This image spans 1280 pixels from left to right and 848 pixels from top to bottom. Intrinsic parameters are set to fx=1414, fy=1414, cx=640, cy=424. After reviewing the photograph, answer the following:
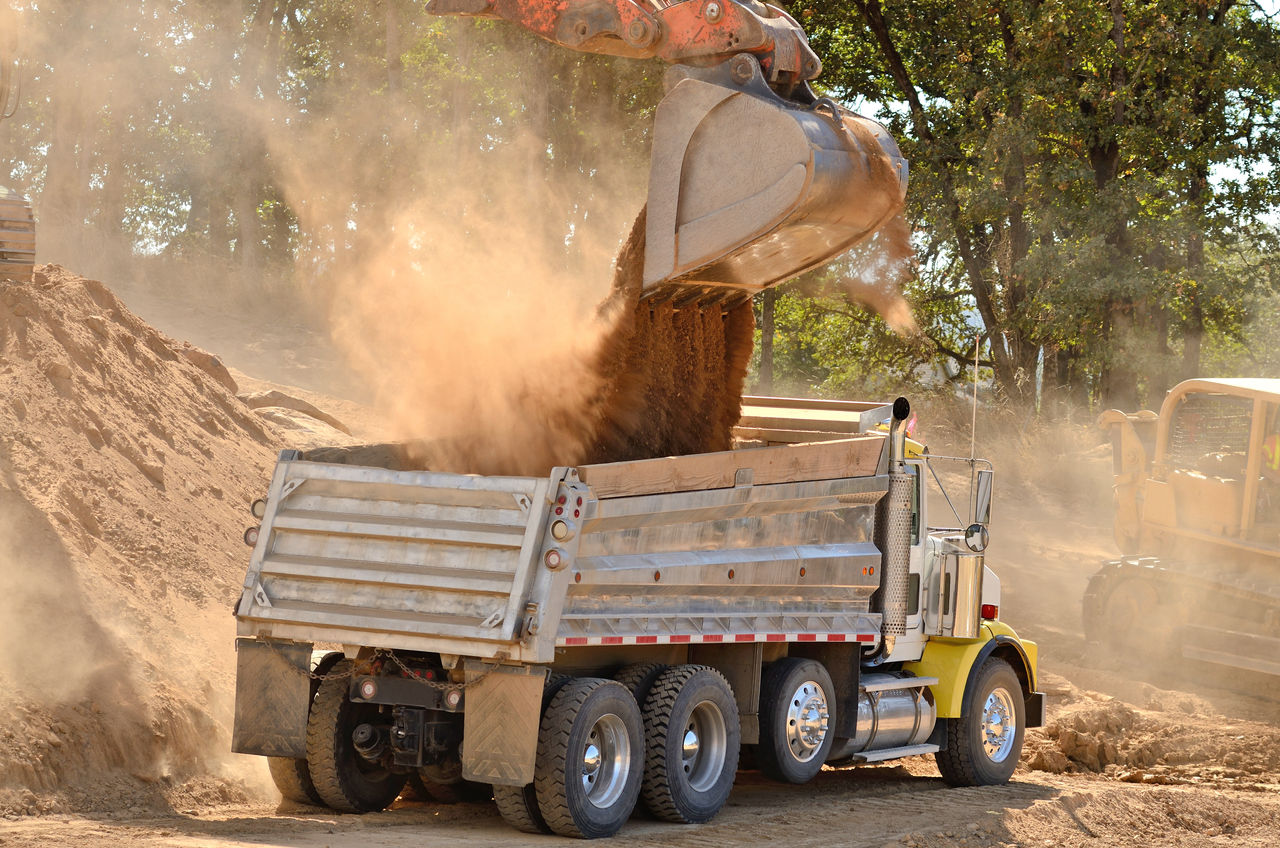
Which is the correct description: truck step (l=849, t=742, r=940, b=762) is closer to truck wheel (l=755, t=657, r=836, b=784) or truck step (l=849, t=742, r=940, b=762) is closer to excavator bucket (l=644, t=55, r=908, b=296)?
truck wheel (l=755, t=657, r=836, b=784)

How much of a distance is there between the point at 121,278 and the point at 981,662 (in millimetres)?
23894

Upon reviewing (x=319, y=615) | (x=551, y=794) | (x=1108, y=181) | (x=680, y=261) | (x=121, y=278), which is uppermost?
(x=1108, y=181)

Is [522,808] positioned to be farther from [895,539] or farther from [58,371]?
[58,371]

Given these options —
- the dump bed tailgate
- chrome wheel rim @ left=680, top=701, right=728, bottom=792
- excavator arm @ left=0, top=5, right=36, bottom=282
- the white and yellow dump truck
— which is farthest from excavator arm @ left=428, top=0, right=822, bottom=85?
excavator arm @ left=0, top=5, right=36, bottom=282

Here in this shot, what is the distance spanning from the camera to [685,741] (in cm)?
831

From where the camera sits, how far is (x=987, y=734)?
1095 cm

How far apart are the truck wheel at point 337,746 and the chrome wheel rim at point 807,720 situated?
273 centimetres

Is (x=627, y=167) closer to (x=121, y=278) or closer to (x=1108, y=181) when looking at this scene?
(x=1108, y=181)

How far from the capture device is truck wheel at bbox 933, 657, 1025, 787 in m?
10.7

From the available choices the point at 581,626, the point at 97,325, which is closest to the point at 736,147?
the point at 581,626

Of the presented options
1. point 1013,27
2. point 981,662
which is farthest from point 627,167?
point 981,662

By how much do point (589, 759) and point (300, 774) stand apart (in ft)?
5.90

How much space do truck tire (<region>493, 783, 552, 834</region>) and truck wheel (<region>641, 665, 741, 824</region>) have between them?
77 centimetres

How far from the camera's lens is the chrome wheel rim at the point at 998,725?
35.9ft
